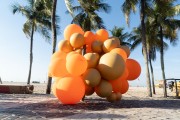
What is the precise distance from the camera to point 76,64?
41.5ft

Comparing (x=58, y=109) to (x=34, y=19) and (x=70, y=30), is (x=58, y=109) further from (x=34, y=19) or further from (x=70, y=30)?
(x=34, y=19)

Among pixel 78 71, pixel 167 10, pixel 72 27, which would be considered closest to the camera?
pixel 78 71

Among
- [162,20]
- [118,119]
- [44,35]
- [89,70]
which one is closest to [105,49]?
[89,70]

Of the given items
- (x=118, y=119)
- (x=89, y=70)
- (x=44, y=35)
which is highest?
(x=44, y=35)

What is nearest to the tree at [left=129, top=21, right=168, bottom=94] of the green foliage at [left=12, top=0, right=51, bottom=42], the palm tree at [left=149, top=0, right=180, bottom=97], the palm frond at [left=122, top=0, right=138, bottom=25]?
the palm tree at [left=149, top=0, right=180, bottom=97]

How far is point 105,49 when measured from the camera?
1429 cm

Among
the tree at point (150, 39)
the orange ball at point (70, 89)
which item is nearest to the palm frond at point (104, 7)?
the tree at point (150, 39)

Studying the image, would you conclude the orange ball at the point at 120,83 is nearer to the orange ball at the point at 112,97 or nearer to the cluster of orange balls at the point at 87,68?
the cluster of orange balls at the point at 87,68

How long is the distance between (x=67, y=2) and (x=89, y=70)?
875 centimetres

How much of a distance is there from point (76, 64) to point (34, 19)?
23713 mm

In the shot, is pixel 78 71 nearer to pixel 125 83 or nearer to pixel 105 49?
pixel 105 49

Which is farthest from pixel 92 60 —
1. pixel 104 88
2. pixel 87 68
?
pixel 104 88

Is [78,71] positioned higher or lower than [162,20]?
lower

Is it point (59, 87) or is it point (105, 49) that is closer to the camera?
point (59, 87)
